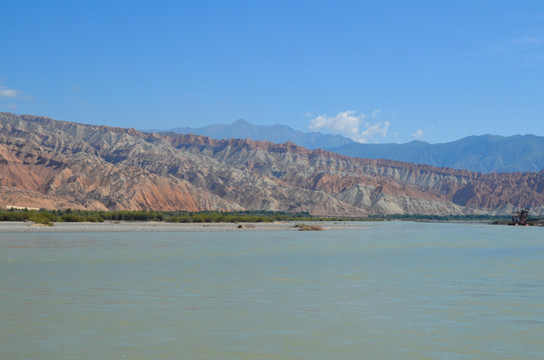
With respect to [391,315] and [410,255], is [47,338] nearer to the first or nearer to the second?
[391,315]

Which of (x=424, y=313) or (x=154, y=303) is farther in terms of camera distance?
(x=154, y=303)

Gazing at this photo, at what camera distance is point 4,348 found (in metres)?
13.5

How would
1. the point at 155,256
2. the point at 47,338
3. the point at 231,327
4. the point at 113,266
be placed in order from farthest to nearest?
the point at 155,256 < the point at 113,266 < the point at 231,327 < the point at 47,338

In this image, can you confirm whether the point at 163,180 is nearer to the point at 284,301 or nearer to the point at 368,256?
the point at 368,256

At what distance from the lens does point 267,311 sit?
1862 centimetres

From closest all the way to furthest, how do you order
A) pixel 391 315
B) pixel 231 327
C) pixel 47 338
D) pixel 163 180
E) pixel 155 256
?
1. pixel 47 338
2. pixel 231 327
3. pixel 391 315
4. pixel 155 256
5. pixel 163 180

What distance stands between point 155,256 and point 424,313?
24.9 m

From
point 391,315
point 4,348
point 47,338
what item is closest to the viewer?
point 4,348

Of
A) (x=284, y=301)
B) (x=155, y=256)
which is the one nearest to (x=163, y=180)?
(x=155, y=256)

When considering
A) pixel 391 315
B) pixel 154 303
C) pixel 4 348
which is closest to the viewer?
pixel 4 348

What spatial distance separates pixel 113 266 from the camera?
1278 inches

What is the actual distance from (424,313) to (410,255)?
2652cm

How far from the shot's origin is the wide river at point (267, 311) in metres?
13.8

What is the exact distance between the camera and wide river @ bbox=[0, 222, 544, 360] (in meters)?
13.8
